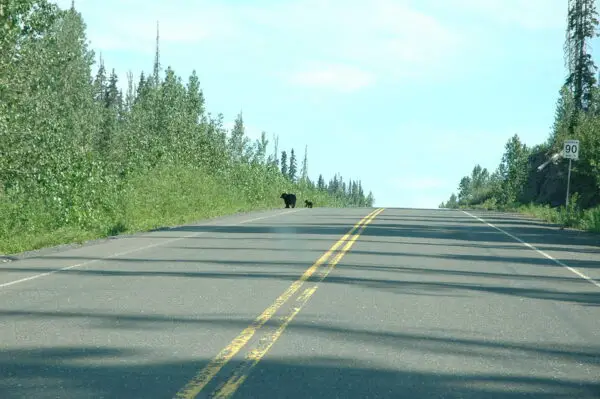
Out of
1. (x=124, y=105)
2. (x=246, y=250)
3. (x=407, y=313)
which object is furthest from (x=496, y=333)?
(x=124, y=105)

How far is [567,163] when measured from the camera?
5338 cm

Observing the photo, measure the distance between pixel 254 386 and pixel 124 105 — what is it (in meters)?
118

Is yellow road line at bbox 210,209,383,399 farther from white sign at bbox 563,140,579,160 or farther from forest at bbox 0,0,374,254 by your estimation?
white sign at bbox 563,140,579,160

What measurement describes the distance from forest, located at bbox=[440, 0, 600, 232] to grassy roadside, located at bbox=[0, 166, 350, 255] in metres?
16.3

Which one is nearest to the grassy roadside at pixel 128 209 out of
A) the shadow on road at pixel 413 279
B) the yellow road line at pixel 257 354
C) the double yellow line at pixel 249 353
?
the shadow on road at pixel 413 279

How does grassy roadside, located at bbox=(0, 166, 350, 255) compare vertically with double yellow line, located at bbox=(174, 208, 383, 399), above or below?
above

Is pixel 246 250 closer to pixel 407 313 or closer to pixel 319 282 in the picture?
pixel 319 282

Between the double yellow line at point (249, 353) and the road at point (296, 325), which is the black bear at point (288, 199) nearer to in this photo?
the road at point (296, 325)

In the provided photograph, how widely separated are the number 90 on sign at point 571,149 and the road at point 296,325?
1713cm

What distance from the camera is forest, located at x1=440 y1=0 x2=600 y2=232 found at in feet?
127

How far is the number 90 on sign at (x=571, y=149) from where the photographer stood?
116 feet

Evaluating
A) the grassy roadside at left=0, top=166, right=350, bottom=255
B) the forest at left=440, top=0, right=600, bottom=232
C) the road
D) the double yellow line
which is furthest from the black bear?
the double yellow line

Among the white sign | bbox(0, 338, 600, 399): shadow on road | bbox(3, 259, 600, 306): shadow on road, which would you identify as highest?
the white sign

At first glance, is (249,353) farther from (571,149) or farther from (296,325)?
(571,149)
